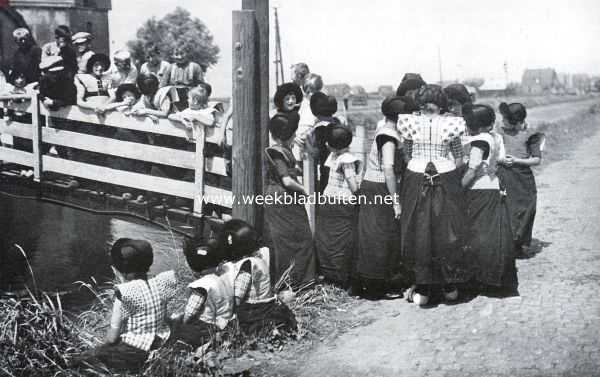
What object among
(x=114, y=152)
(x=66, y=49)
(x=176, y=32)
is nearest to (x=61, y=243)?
(x=114, y=152)

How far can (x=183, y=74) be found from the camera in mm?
8367

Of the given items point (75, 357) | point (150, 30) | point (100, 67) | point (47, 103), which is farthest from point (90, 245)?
point (150, 30)

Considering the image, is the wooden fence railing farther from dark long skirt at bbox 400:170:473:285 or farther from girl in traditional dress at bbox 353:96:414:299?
dark long skirt at bbox 400:170:473:285

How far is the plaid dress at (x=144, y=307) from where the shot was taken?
3.81 m

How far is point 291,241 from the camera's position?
537 centimetres

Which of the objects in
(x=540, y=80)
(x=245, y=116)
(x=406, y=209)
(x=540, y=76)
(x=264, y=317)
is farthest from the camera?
(x=540, y=76)

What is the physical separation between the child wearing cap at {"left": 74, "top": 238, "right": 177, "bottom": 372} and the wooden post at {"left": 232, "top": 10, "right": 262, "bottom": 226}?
4.83 feet

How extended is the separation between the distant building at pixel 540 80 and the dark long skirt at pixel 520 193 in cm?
9690

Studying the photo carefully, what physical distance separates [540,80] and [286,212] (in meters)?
104

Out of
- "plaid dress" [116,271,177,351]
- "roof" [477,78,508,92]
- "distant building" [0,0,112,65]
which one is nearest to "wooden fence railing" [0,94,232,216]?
"plaid dress" [116,271,177,351]

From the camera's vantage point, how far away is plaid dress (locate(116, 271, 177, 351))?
12.5ft

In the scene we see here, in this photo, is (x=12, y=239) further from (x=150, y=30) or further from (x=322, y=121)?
(x=150, y=30)

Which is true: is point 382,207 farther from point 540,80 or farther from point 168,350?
point 540,80

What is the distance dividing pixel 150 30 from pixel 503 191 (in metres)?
29.9
